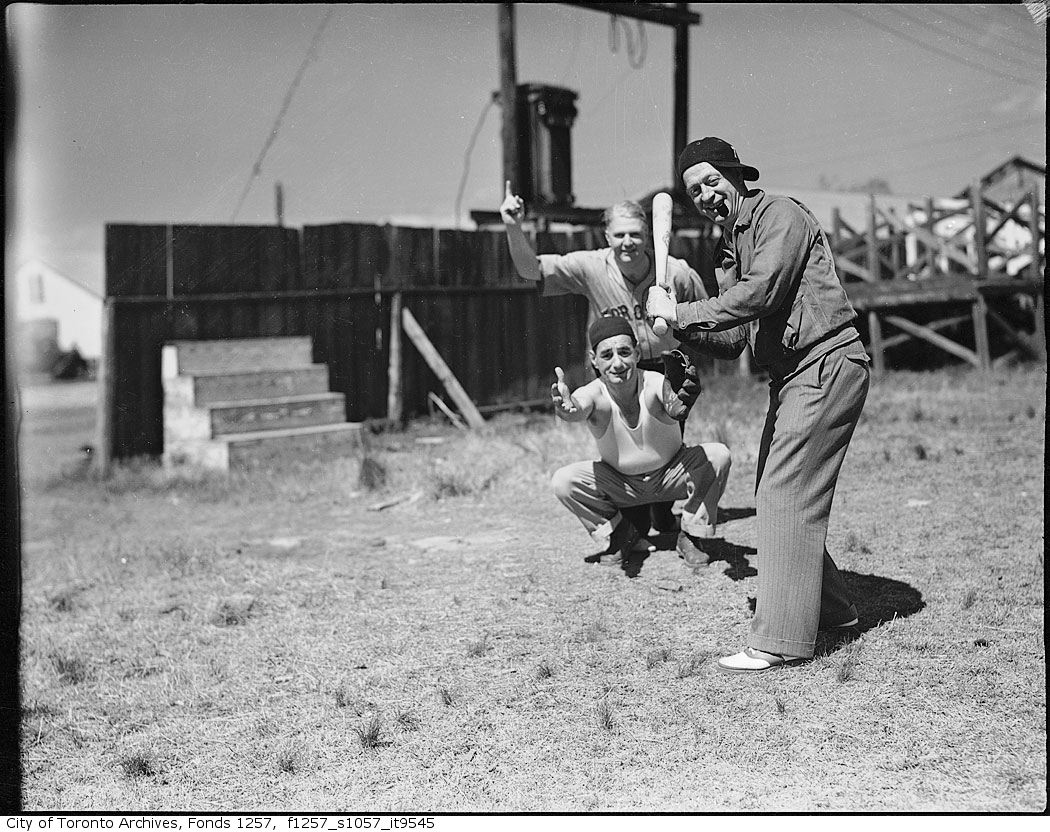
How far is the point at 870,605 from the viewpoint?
4703 millimetres

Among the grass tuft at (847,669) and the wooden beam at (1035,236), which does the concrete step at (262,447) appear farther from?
the wooden beam at (1035,236)

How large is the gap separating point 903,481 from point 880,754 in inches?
152

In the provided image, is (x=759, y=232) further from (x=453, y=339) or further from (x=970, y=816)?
(x=453, y=339)

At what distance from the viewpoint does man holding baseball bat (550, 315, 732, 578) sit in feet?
16.0

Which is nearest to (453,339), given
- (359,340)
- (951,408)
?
(359,340)

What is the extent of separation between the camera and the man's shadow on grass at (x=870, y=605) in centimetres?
425

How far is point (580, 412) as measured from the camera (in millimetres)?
4809

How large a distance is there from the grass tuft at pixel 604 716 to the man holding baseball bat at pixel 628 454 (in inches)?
52.2

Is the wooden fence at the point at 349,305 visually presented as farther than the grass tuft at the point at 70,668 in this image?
Yes

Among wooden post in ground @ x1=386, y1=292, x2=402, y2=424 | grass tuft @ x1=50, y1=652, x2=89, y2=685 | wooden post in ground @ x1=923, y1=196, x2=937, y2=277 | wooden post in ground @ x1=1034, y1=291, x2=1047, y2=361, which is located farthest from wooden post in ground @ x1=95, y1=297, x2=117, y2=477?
wooden post in ground @ x1=1034, y1=291, x2=1047, y2=361

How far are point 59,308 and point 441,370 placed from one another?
2757cm

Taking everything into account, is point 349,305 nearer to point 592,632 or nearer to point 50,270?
point 592,632

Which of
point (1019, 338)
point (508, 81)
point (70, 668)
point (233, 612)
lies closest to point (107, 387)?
point (508, 81)

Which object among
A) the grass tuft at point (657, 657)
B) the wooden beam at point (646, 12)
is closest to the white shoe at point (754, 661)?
the grass tuft at point (657, 657)
